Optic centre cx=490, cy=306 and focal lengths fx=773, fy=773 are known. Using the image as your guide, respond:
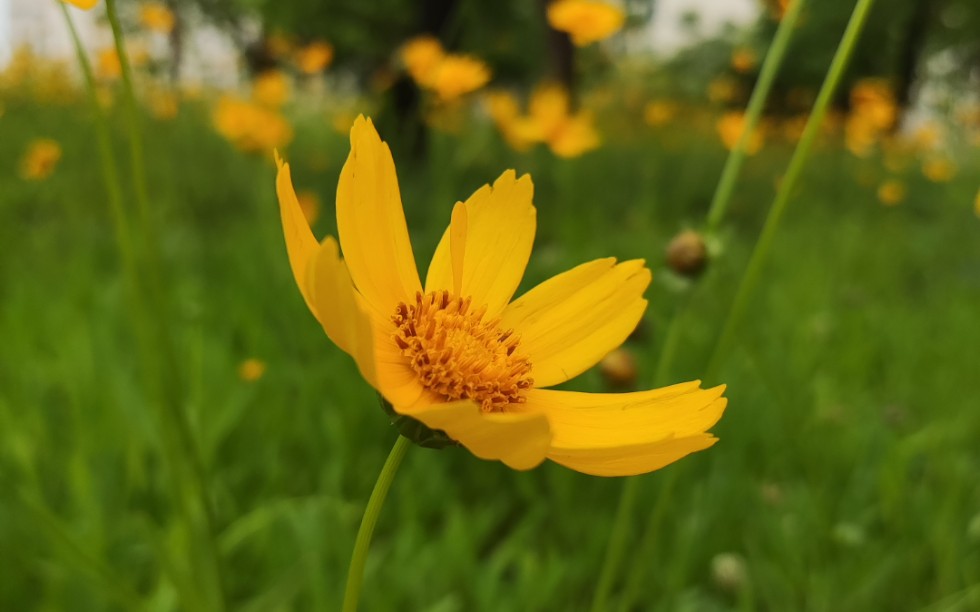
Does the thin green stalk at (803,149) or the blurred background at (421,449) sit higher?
the thin green stalk at (803,149)

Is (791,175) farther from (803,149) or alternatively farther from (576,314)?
(576,314)

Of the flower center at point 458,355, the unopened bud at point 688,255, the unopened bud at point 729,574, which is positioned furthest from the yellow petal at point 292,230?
the unopened bud at point 729,574

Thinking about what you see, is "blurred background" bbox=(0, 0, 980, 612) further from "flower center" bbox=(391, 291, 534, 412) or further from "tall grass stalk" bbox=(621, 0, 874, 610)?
"flower center" bbox=(391, 291, 534, 412)

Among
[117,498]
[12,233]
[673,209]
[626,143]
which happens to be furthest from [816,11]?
[117,498]

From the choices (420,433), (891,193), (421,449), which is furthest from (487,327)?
(891,193)

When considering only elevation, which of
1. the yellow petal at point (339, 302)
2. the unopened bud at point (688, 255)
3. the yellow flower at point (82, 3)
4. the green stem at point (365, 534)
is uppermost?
the yellow flower at point (82, 3)

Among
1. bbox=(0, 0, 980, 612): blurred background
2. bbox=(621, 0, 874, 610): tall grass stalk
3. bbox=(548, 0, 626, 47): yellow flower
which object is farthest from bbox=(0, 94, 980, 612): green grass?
bbox=(548, 0, 626, 47): yellow flower

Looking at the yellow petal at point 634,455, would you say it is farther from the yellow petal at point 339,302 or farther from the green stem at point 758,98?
the green stem at point 758,98
